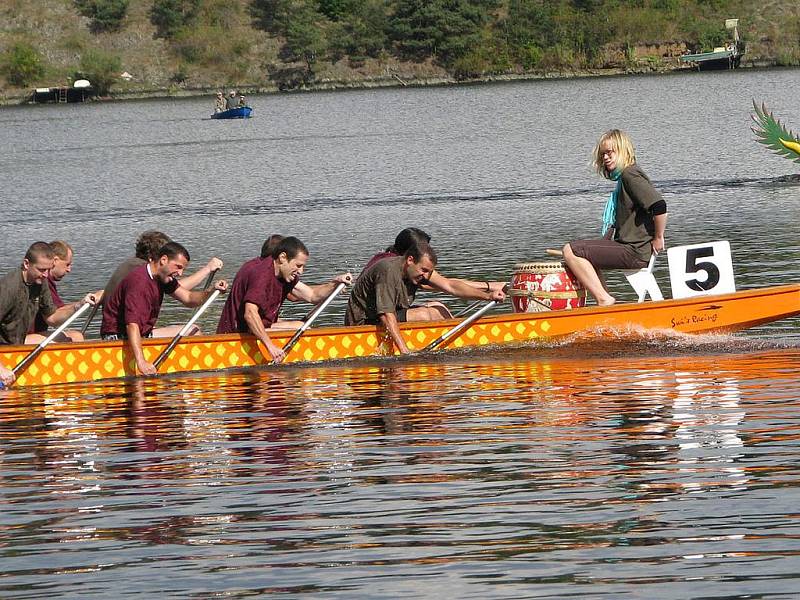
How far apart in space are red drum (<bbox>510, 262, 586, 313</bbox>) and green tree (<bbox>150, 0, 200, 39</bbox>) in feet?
408

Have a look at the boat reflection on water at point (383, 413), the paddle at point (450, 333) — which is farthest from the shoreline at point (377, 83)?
the boat reflection on water at point (383, 413)

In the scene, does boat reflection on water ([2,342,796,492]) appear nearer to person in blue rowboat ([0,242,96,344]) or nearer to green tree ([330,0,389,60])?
person in blue rowboat ([0,242,96,344])

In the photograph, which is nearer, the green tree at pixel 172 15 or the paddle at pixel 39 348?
the paddle at pixel 39 348

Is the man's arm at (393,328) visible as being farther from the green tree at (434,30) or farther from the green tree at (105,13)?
the green tree at (105,13)

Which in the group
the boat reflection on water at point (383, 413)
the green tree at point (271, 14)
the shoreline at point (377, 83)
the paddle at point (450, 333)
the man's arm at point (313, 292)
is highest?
the green tree at point (271, 14)

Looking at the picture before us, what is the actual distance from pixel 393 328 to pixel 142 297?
2.26m

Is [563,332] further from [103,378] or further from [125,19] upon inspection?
[125,19]

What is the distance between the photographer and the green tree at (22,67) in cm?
13138

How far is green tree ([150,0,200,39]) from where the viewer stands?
138 metres

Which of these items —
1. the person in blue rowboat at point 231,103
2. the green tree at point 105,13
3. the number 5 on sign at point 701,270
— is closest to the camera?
the number 5 on sign at point 701,270

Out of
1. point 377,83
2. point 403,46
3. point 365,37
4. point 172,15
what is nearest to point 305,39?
point 365,37

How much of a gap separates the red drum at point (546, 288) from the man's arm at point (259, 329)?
2.35 m

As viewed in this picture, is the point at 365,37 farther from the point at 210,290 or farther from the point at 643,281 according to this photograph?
the point at 210,290

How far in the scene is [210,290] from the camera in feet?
50.1
